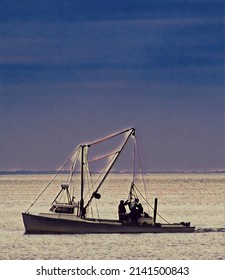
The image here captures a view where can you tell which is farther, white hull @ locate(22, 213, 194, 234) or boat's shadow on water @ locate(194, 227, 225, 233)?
boat's shadow on water @ locate(194, 227, 225, 233)

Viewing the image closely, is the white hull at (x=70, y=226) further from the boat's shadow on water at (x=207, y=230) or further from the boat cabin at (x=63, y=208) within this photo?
the boat's shadow on water at (x=207, y=230)

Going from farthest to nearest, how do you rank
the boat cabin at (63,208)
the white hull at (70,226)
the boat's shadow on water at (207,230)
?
the boat's shadow on water at (207,230) < the boat cabin at (63,208) < the white hull at (70,226)

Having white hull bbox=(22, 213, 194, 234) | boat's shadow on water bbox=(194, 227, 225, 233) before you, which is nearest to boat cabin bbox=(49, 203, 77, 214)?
white hull bbox=(22, 213, 194, 234)

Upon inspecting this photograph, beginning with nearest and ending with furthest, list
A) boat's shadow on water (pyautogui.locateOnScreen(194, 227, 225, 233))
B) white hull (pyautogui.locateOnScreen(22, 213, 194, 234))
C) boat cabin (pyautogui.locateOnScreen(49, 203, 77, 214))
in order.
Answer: white hull (pyautogui.locateOnScreen(22, 213, 194, 234))
boat cabin (pyautogui.locateOnScreen(49, 203, 77, 214))
boat's shadow on water (pyautogui.locateOnScreen(194, 227, 225, 233))

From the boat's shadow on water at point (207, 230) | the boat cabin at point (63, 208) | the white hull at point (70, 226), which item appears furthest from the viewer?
the boat's shadow on water at point (207, 230)

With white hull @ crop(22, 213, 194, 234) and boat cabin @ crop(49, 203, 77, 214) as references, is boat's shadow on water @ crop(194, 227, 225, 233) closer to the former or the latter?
white hull @ crop(22, 213, 194, 234)

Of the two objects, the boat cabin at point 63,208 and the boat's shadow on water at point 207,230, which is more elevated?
the boat cabin at point 63,208

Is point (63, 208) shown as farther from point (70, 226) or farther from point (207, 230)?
point (207, 230)

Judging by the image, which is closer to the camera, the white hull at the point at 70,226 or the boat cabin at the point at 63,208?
the white hull at the point at 70,226

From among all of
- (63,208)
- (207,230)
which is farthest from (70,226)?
(207,230)

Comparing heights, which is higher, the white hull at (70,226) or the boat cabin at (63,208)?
the boat cabin at (63,208)

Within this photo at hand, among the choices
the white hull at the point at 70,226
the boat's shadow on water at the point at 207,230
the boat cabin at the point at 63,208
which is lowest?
the white hull at the point at 70,226

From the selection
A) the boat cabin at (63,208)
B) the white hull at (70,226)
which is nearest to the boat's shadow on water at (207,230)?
the white hull at (70,226)
